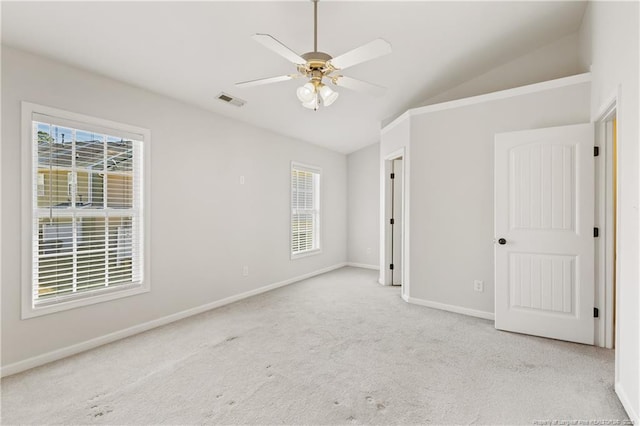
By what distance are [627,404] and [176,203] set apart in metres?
4.07

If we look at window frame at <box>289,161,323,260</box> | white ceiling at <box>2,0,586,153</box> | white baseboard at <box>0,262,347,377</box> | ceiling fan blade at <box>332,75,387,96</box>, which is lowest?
white baseboard at <box>0,262,347,377</box>

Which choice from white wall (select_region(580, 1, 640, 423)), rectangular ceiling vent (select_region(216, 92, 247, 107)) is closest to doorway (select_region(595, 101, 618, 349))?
white wall (select_region(580, 1, 640, 423))

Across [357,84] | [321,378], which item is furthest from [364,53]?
[321,378]

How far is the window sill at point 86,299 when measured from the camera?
255cm

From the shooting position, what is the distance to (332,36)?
286cm

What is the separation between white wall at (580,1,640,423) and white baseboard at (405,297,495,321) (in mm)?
1481

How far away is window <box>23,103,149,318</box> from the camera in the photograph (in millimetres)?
2580

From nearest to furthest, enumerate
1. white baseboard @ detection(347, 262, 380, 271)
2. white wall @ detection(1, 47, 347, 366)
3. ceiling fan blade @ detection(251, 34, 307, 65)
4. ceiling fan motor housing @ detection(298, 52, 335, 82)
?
ceiling fan blade @ detection(251, 34, 307, 65) → ceiling fan motor housing @ detection(298, 52, 335, 82) → white wall @ detection(1, 47, 347, 366) → white baseboard @ detection(347, 262, 380, 271)

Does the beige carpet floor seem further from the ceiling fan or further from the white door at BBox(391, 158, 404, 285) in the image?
the ceiling fan

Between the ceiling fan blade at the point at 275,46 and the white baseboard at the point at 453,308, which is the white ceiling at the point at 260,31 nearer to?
the ceiling fan blade at the point at 275,46

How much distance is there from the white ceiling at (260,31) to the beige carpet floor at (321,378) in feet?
8.31

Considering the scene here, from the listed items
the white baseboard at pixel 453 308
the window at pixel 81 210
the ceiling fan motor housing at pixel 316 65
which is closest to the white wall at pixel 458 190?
the white baseboard at pixel 453 308

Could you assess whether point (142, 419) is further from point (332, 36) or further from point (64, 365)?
point (332, 36)

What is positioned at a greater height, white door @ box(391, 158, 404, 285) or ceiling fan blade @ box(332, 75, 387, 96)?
ceiling fan blade @ box(332, 75, 387, 96)
